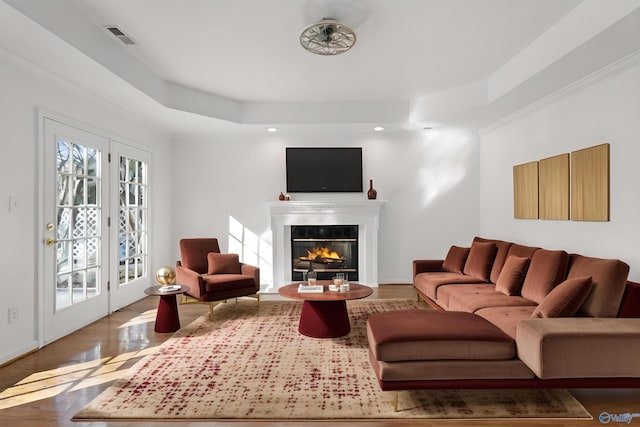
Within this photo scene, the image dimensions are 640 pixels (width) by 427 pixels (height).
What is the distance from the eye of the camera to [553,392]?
8.79 ft

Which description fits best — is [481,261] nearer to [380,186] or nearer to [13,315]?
Result: [380,186]

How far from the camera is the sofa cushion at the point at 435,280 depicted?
452cm

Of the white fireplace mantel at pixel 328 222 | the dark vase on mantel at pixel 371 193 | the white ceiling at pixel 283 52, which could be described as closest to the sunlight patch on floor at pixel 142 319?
the white fireplace mantel at pixel 328 222

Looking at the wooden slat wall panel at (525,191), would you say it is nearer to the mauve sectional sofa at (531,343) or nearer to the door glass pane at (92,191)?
the mauve sectional sofa at (531,343)

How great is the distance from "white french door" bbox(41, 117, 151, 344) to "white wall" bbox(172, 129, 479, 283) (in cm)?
94

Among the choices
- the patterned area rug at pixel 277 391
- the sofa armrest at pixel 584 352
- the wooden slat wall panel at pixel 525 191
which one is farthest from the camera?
the wooden slat wall panel at pixel 525 191

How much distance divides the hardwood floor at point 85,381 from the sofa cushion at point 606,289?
538 mm

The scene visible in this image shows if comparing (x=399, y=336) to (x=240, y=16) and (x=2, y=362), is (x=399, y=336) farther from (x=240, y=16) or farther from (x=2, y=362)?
(x=2, y=362)

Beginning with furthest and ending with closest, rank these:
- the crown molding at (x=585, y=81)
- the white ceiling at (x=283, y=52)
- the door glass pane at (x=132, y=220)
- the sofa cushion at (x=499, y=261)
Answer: the door glass pane at (x=132, y=220)
the sofa cushion at (x=499, y=261)
the crown molding at (x=585, y=81)
the white ceiling at (x=283, y=52)

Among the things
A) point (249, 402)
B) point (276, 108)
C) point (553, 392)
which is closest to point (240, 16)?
point (276, 108)

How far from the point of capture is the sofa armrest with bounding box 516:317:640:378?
2338mm

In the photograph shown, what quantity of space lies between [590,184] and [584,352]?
1.97 metres

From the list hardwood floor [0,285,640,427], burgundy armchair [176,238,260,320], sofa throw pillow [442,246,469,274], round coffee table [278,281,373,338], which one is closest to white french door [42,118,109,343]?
hardwood floor [0,285,640,427]

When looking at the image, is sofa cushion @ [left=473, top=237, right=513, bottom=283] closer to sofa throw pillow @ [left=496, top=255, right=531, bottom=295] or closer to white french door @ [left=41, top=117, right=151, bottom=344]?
sofa throw pillow @ [left=496, top=255, right=531, bottom=295]
